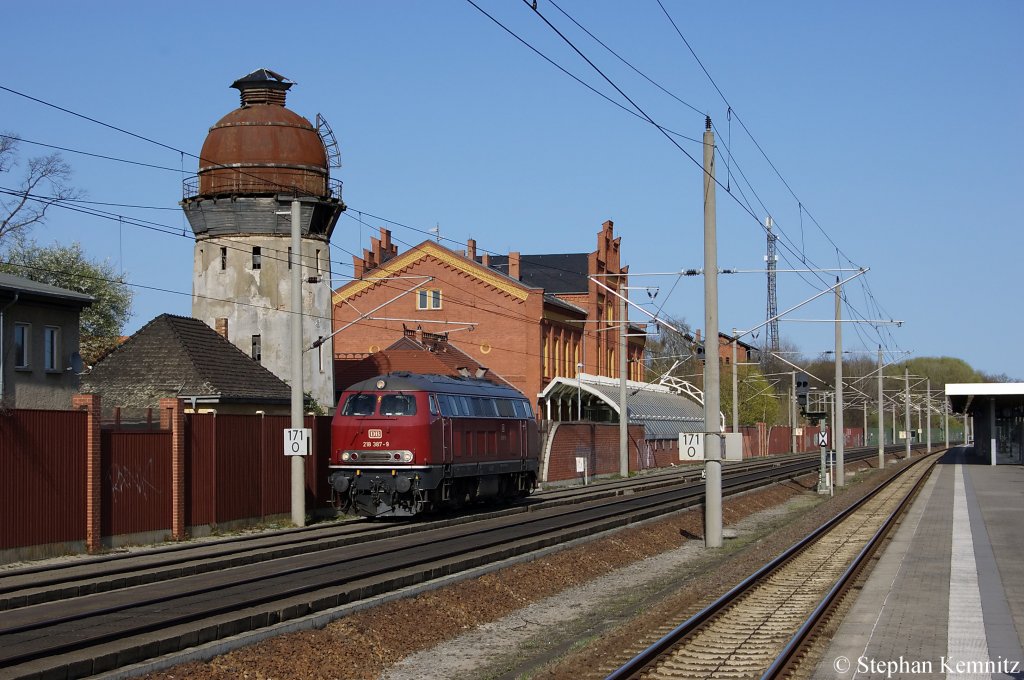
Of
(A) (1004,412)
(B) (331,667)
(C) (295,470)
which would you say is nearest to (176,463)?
(C) (295,470)

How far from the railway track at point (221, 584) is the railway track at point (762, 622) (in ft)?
14.2

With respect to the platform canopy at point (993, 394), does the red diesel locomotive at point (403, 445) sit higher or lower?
lower

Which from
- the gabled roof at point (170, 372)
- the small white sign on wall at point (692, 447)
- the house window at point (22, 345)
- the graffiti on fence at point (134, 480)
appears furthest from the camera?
the gabled roof at point (170, 372)

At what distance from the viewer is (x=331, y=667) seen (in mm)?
12320

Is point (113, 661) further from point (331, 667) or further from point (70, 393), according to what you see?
point (70, 393)

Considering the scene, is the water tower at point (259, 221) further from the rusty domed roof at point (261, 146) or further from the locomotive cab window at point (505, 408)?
the locomotive cab window at point (505, 408)

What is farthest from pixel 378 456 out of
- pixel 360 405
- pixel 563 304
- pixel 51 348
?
pixel 563 304

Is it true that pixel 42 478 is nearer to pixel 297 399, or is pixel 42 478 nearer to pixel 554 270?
pixel 297 399

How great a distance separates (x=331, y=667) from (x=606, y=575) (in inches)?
380

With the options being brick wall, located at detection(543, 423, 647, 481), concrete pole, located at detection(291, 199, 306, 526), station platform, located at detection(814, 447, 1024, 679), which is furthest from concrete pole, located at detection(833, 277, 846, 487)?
concrete pole, located at detection(291, 199, 306, 526)

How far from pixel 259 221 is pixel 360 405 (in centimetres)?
2080

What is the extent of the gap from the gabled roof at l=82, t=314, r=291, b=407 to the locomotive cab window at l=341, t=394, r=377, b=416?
9849mm

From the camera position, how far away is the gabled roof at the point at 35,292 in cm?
3581

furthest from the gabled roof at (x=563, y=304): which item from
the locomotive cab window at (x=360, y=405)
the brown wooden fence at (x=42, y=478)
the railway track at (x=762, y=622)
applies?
the brown wooden fence at (x=42, y=478)
